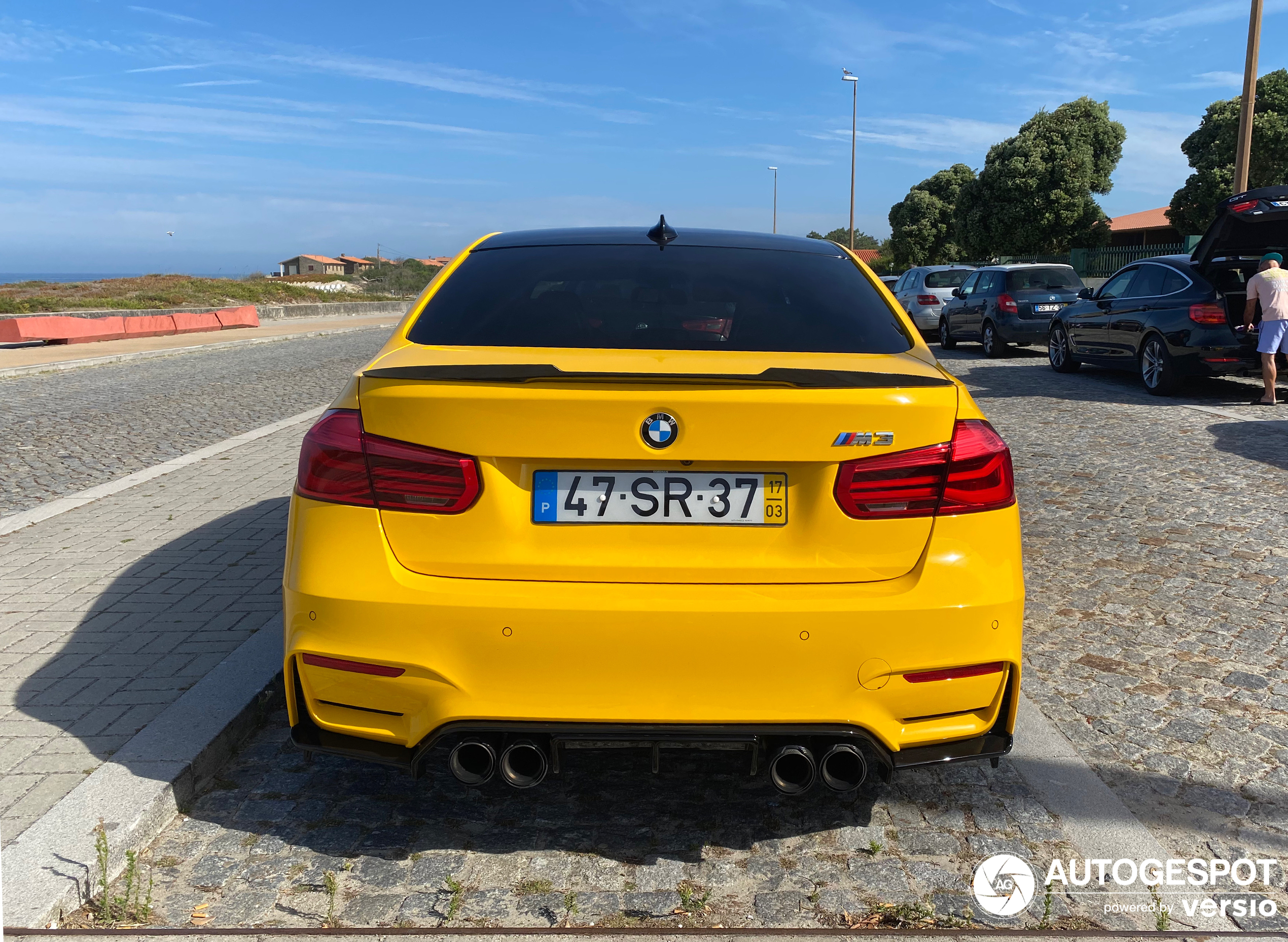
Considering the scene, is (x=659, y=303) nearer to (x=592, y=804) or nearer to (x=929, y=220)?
(x=592, y=804)

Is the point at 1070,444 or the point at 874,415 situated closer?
the point at 874,415

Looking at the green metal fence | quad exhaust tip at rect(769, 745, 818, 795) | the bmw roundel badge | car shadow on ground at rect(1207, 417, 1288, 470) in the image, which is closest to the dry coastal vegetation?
the green metal fence

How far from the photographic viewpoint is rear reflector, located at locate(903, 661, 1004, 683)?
2703mm

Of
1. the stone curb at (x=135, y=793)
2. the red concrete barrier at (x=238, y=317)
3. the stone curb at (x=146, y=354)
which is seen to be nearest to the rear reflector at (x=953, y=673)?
the stone curb at (x=135, y=793)

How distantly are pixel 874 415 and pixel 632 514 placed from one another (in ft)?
2.03

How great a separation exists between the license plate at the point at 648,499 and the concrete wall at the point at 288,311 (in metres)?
33.7

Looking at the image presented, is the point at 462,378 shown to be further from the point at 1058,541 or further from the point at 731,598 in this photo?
the point at 1058,541

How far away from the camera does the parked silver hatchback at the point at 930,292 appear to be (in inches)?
988

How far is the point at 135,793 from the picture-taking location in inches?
123

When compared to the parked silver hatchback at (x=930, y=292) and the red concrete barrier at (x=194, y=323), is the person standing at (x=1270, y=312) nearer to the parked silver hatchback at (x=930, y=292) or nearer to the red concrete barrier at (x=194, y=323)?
the parked silver hatchback at (x=930, y=292)

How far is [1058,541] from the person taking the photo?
21.3 feet

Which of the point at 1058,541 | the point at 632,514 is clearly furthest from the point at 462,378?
the point at 1058,541

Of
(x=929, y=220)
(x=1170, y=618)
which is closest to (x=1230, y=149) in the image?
(x=929, y=220)

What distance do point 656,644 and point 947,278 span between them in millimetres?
24735
